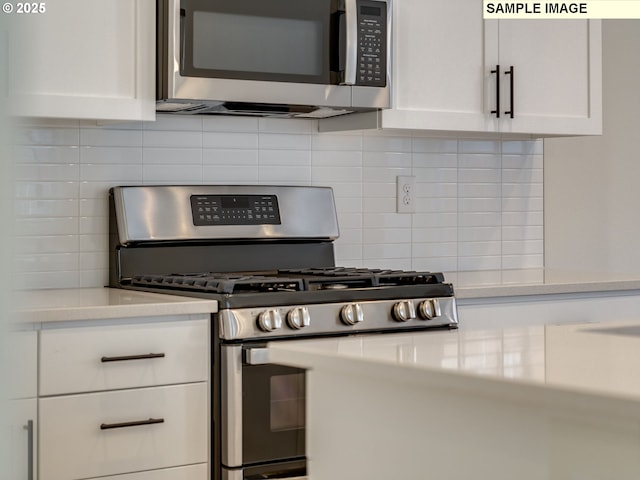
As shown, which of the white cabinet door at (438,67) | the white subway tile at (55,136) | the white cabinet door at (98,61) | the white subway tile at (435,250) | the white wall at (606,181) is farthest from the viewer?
the white wall at (606,181)

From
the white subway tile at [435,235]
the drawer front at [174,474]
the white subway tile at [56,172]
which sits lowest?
the drawer front at [174,474]

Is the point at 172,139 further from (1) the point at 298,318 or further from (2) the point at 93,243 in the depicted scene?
(1) the point at 298,318

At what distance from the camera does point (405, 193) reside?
10.9 ft

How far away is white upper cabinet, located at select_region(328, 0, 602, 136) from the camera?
2936 mm

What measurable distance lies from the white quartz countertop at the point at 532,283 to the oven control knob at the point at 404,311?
0.22 meters

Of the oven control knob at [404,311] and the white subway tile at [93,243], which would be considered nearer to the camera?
the oven control knob at [404,311]

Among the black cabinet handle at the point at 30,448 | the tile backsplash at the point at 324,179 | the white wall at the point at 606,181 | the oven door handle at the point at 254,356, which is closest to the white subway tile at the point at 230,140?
the tile backsplash at the point at 324,179

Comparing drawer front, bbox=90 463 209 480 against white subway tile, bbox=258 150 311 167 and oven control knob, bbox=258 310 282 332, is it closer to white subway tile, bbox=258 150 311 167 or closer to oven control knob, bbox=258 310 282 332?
oven control knob, bbox=258 310 282 332

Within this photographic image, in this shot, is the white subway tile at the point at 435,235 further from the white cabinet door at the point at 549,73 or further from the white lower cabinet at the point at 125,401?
the white lower cabinet at the point at 125,401

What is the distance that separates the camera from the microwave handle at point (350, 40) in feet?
9.07

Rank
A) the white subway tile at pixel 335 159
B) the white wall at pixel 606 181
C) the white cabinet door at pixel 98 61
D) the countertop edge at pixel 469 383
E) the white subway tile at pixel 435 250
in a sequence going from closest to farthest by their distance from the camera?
1. the countertop edge at pixel 469 383
2. the white cabinet door at pixel 98 61
3. the white subway tile at pixel 335 159
4. the white subway tile at pixel 435 250
5. the white wall at pixel 606 181

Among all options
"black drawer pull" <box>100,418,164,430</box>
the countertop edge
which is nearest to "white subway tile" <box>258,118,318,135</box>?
"black drawer pull" <box>100,418,164,430</box>

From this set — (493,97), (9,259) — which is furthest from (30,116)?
(493,97)

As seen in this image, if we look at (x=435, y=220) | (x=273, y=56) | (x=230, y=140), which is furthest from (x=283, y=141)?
(x=435, y=220)
